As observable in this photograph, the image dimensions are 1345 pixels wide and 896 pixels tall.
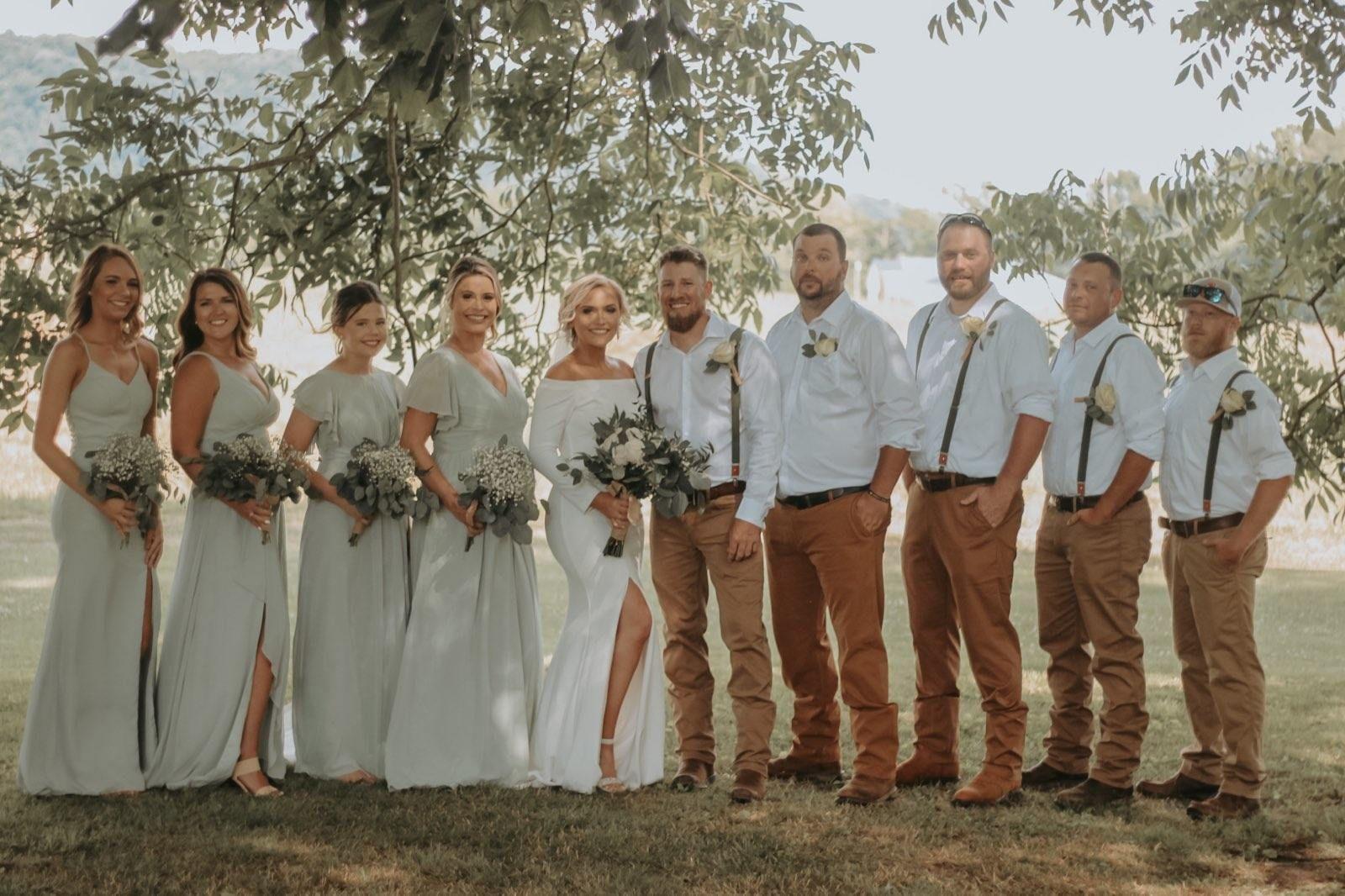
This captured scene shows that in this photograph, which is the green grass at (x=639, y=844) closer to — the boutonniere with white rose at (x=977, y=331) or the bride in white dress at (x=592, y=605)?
the bride in white dress at (x=592, y=605)

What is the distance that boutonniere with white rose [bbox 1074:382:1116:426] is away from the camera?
620 centimetres

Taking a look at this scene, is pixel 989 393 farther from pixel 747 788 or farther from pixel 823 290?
pixel 747 788

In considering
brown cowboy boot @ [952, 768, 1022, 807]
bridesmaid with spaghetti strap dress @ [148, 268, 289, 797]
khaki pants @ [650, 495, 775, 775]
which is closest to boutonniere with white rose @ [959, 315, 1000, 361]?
khaki pants @ [650, 495, 775, 775]

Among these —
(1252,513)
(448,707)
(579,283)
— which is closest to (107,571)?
(448,707)

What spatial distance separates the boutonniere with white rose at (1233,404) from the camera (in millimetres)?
6055

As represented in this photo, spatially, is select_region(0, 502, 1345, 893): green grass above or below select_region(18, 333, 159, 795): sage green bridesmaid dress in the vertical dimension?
below

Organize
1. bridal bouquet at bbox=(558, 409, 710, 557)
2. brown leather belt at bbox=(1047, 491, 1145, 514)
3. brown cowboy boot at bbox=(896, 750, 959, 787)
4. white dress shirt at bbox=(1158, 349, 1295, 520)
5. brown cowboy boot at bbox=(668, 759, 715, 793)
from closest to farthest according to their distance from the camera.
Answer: bridal bouquet at bbox=(558, 409, 710, 557)
white dress shirt at bbox=(1158, 349, 1295, 520)
brown leather belt at bbox=(1047, 491, 1145, 514)
brown cowboy boot at bbox=(668, 759, 715, 793)
brown cowboy boot at bbox=(896, 750, 959, 787)

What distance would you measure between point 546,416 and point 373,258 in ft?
8.69

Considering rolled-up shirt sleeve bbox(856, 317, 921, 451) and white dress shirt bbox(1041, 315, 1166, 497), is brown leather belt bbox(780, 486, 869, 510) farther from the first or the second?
white dress shirt bbox(1041, 315, 1166, 497)

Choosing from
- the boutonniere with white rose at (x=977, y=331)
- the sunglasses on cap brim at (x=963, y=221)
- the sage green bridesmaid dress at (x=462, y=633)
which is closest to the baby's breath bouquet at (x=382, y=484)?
the sage green bridesmaid dress at (x=462, y=633)

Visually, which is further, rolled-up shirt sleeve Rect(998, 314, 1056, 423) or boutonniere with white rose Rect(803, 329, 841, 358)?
boutonniere with white rose Rect(803, 329, 841, 358)

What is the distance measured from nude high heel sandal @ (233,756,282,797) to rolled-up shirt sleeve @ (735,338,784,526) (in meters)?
2.32

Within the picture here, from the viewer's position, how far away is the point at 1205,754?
6.42m

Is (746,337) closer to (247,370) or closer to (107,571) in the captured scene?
(247,370)
